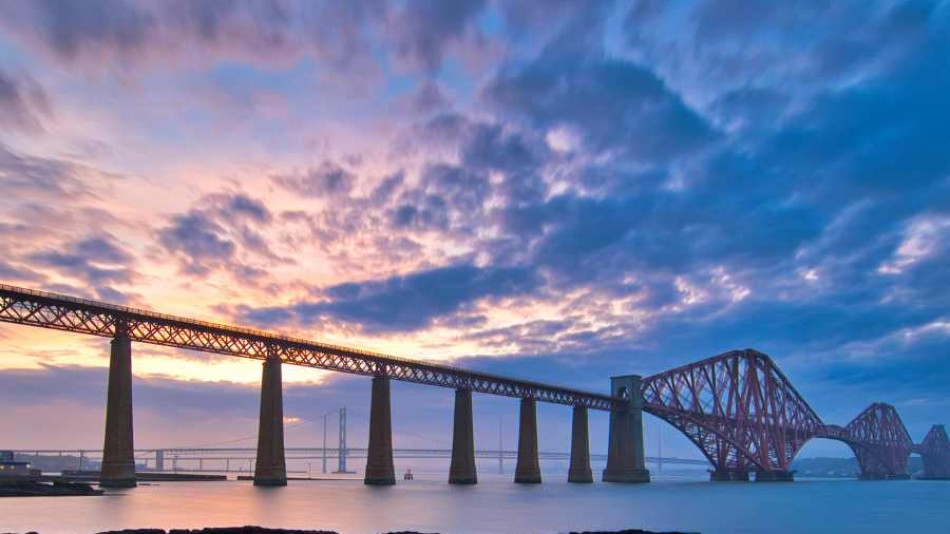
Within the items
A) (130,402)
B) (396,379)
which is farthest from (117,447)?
(396,379)

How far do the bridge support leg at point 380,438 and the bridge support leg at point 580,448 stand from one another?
138 ft

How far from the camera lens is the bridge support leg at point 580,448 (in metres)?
133

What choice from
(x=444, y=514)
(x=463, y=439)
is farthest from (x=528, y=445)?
(x=444, y=514)

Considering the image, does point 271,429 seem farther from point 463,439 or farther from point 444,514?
point 463,439

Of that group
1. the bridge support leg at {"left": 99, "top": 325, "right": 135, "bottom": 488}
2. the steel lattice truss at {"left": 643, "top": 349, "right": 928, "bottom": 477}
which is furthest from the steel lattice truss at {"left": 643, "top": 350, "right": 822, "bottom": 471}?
the bridge support leg at {"left": 99, "top": 325, "right": 135, "bottom": 488}

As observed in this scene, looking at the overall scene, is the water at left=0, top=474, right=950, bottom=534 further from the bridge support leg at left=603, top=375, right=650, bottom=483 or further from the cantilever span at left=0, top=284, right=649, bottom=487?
the bridge support leg at left=603, top=375, right=650, bottom=483

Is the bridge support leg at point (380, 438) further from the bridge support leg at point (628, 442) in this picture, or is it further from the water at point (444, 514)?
the bridge support leg at point (628, 442)

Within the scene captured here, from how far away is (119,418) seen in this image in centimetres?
6844

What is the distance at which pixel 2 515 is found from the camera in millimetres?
48781

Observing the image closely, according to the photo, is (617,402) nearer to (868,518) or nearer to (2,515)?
(868,518)

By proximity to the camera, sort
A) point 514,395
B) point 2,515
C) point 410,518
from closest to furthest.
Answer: point 2,515, point 410,518, point 514,395

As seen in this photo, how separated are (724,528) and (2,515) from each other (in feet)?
158

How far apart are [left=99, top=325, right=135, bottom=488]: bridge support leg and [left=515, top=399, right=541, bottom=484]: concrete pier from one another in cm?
6167

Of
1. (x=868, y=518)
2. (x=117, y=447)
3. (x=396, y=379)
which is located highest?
(x=396, y=379)
